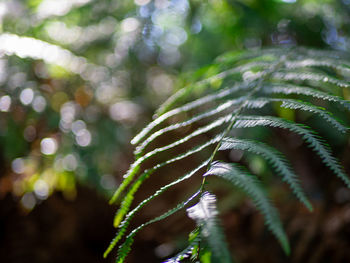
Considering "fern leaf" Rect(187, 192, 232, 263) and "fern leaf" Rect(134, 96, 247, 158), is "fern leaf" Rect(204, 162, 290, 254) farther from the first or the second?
"fern leaf" Rect(134, 96, 247, 158)

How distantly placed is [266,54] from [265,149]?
555mm

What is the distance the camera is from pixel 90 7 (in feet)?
4.03

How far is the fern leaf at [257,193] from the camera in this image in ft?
1.30

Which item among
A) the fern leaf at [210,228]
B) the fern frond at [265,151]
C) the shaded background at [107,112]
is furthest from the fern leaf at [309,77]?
the shaded background at [107,112]

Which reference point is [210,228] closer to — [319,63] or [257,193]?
[257,193]

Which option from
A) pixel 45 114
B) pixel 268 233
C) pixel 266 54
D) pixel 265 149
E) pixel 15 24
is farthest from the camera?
pixel 268 233

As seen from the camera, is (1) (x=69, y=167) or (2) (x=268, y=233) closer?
(1) (x=69, y=167)

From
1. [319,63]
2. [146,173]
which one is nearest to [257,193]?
[146,173]

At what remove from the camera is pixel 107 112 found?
147 cm

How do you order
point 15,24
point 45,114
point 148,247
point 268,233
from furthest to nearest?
point 148,247, point 268,233, point 45,114, point 15,24

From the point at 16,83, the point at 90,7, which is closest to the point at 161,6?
the point at 90,7

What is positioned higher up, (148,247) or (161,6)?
(161,6)

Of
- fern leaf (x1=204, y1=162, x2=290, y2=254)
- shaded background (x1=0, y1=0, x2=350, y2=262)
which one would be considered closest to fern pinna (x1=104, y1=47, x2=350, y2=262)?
fern leaf (x1=204, y1=162, x2=290, y2=254)

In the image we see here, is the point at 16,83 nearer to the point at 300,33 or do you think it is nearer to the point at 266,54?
the point at 266,54
